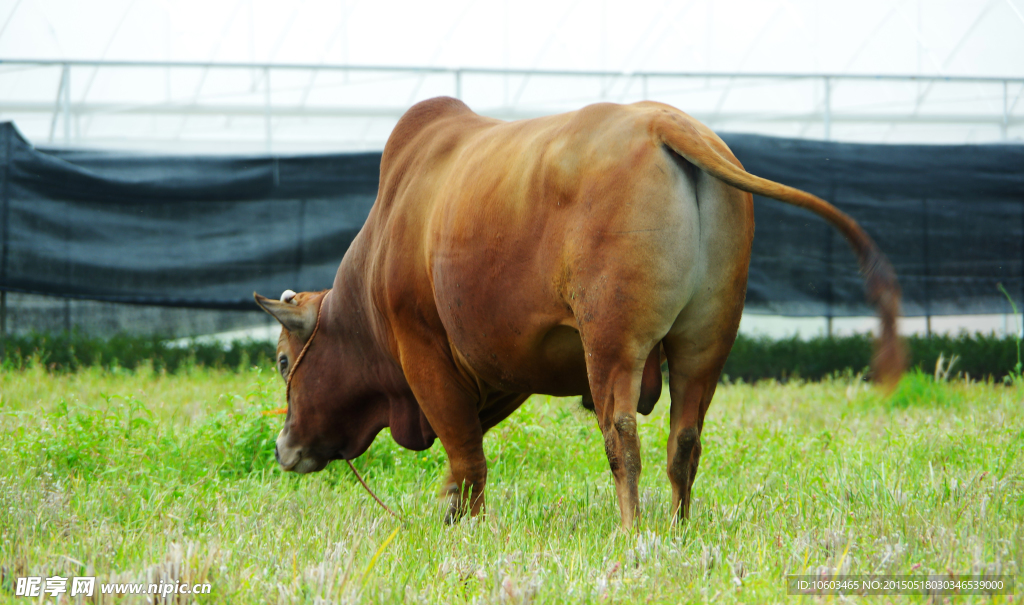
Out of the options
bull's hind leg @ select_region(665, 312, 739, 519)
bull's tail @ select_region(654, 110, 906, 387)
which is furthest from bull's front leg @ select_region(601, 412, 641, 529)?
bull's tail @ select_region(654, 110, 906, 387)

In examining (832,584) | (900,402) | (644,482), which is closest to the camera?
(832,584)

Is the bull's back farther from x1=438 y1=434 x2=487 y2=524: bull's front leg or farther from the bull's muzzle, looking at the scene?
the bull's muzzle

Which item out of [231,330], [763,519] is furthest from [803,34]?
[763,519]

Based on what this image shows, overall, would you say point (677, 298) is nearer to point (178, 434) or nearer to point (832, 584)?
point (832, 584)

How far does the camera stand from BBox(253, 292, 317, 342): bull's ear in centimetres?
366

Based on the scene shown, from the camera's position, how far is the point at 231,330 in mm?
7168

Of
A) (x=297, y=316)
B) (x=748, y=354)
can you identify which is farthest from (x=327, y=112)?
(x=297, y=316)

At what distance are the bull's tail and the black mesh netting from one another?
497 cm

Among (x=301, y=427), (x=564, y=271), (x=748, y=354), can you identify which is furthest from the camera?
(x=748, y=354)

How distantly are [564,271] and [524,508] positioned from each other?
1.10m

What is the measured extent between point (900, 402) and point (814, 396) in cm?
66

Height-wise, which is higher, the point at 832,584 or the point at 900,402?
the point at 832,584

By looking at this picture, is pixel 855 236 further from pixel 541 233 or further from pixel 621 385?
pixel 541 233

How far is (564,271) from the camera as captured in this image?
236 cm
